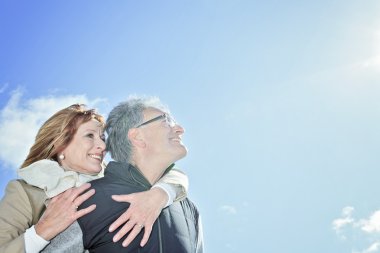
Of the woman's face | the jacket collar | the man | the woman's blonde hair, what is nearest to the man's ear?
the man

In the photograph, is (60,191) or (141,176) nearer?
(141,176)

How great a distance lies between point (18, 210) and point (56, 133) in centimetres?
111

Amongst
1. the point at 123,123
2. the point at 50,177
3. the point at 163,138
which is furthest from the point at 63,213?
the point at 163,138

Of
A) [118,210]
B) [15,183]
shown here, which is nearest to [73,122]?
[15,183]

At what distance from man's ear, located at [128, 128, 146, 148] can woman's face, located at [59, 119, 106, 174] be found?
1043mm

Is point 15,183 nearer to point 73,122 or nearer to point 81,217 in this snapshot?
point 73,122

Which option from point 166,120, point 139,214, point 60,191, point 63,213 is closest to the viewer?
point 139,214

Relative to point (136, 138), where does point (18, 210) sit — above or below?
below

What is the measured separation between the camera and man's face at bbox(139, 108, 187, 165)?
4.09m

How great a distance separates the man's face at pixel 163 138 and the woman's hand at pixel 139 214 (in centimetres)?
59

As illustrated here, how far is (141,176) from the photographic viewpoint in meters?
3.83

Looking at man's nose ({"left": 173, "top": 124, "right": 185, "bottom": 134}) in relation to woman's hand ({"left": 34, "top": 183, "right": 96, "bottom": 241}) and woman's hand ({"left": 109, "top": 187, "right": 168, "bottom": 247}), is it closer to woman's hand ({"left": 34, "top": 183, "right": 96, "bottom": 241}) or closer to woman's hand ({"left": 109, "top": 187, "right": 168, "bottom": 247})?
woman's hand ({"left": 109, "top": 187, "right": 168, "bottom": 247})

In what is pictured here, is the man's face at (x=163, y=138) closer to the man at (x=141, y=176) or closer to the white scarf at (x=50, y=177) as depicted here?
the man at (x=141, y=176)

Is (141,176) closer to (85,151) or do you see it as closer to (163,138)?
(163,138)
